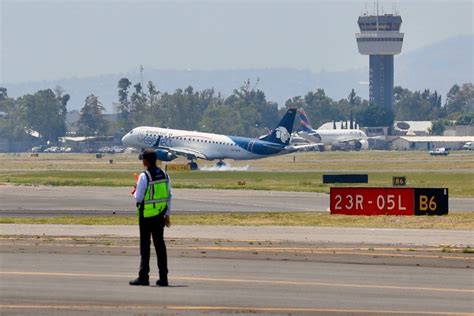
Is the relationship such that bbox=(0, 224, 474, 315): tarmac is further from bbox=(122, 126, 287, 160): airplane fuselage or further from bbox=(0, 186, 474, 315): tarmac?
bbox=(122, 126, 287, 160): airplane fuselage

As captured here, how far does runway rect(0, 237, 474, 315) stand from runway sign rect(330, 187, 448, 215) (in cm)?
1289

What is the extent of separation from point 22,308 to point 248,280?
193 inches

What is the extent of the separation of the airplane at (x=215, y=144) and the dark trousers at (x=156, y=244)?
88.3 meters

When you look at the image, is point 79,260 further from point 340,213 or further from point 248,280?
point 340,213

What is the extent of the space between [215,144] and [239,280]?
9102 centimetres

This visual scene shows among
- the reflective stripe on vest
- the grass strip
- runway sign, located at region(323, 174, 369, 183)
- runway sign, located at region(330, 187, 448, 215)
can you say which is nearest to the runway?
the reflective stripe on vest

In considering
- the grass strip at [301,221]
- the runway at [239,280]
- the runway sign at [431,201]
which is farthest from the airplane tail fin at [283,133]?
the runway at [239,280]

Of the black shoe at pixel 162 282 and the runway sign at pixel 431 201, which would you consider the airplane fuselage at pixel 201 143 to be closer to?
the runway sign at pixel 431 201

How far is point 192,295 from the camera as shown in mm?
19828

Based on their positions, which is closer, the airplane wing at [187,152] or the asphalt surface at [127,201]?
the asphalt surface at [127,201]

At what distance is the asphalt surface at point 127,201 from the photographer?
4909 cm

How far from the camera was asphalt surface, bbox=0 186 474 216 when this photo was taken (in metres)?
49.1

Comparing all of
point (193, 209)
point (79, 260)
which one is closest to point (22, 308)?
point (79, 260)

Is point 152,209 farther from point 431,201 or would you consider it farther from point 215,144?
point 215,144
